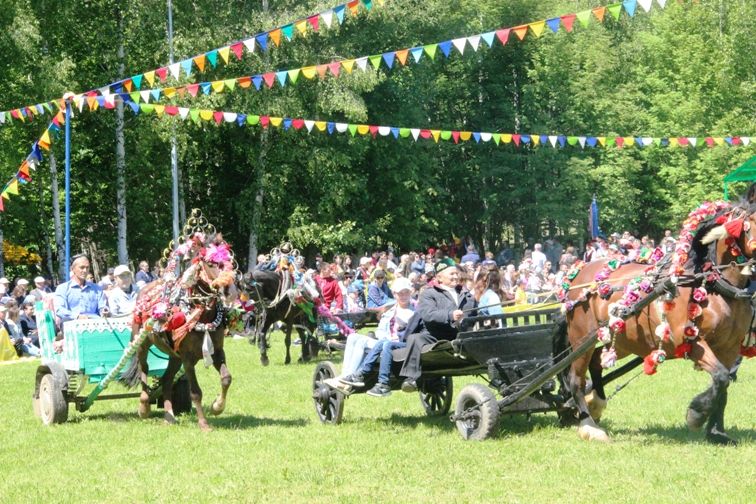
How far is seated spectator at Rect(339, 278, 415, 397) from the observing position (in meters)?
10.5

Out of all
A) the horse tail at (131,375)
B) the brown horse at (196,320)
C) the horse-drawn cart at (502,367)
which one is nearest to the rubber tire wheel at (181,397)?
the horse tail at (131,375)

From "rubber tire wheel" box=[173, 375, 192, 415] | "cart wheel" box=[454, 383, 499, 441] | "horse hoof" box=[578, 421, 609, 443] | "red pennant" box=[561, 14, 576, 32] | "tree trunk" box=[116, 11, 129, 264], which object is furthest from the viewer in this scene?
"tree trunk" box=[116, 11, 129, 264]

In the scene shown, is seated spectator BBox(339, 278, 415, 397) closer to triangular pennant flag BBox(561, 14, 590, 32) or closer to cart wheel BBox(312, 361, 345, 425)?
cart wheel BBox(312, 361, 345, 425)

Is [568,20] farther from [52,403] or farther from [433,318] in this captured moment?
[52,403]

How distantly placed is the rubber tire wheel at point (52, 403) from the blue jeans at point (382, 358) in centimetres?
358

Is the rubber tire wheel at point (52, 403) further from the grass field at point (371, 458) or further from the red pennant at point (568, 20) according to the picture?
the red pennant at point (568, 20)

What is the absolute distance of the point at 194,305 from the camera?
1099 centimetres

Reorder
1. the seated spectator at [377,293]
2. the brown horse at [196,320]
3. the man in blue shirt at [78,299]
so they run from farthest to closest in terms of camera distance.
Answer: the seated spectator at [377,293], the man in blue shirt at [78,299], the brown horse at [196,320]

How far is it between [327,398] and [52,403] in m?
3.16

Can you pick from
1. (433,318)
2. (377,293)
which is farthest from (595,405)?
(377,293)

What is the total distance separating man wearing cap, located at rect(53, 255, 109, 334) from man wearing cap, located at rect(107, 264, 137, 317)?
44cm

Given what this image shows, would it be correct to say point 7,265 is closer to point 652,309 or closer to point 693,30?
point 693,30

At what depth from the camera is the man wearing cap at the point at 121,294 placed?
45.9 ft

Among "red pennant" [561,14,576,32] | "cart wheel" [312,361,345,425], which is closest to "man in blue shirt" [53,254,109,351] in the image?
"cart wheel" [312,361,345,425]
